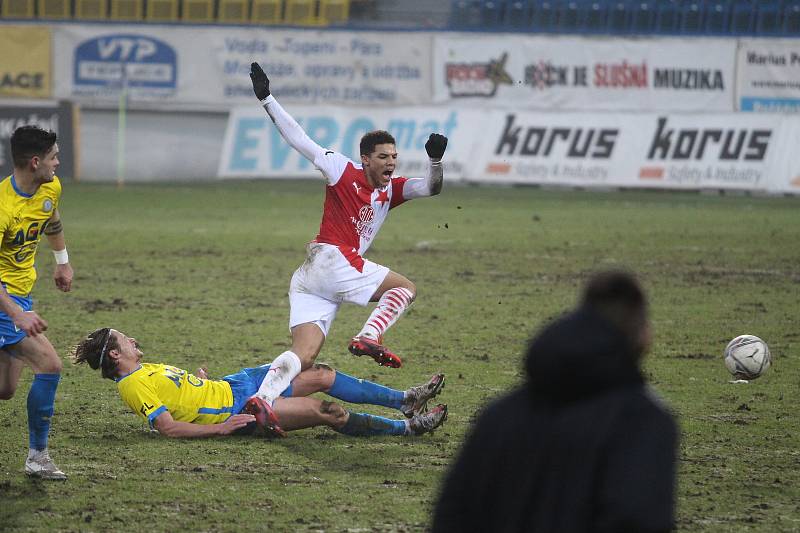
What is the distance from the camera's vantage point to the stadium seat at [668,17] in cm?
3306

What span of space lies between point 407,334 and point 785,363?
11.7ft

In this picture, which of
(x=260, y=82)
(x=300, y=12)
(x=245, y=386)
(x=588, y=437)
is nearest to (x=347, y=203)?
(x=260, y=82)

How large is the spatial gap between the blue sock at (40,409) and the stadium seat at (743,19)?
96.3 ft

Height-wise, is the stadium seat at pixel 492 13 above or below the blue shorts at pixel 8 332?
below

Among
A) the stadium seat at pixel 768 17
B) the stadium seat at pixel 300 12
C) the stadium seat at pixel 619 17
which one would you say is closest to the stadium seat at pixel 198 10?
the stadium seat at pixel 300 12

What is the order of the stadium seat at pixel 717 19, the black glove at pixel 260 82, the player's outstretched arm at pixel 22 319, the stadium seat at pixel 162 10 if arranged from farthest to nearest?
the stadium seat at pixel 162 10, the stadium seat at pixel 717 19, the black glove at pixel 260 82, the player's outstretched arm at pixel 22 319

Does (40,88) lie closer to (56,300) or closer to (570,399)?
(56,300)

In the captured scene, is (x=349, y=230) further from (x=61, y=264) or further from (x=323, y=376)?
(x=61, y=264)

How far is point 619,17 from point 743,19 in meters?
3.42

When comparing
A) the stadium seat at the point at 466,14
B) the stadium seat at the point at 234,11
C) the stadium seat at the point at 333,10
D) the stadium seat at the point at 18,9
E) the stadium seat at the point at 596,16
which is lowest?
the stadium seat at the point at 18,9

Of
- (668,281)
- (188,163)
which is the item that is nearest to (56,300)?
(668,281)

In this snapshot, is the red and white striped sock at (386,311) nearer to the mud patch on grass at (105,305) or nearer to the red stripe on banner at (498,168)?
the mud patch on grass at (105,305)

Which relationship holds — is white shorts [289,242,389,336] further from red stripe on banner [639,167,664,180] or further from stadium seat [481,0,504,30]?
stadium seat [481,0,504,30]

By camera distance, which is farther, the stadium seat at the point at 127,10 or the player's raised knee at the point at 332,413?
the stadium seat at the point at 127,10
